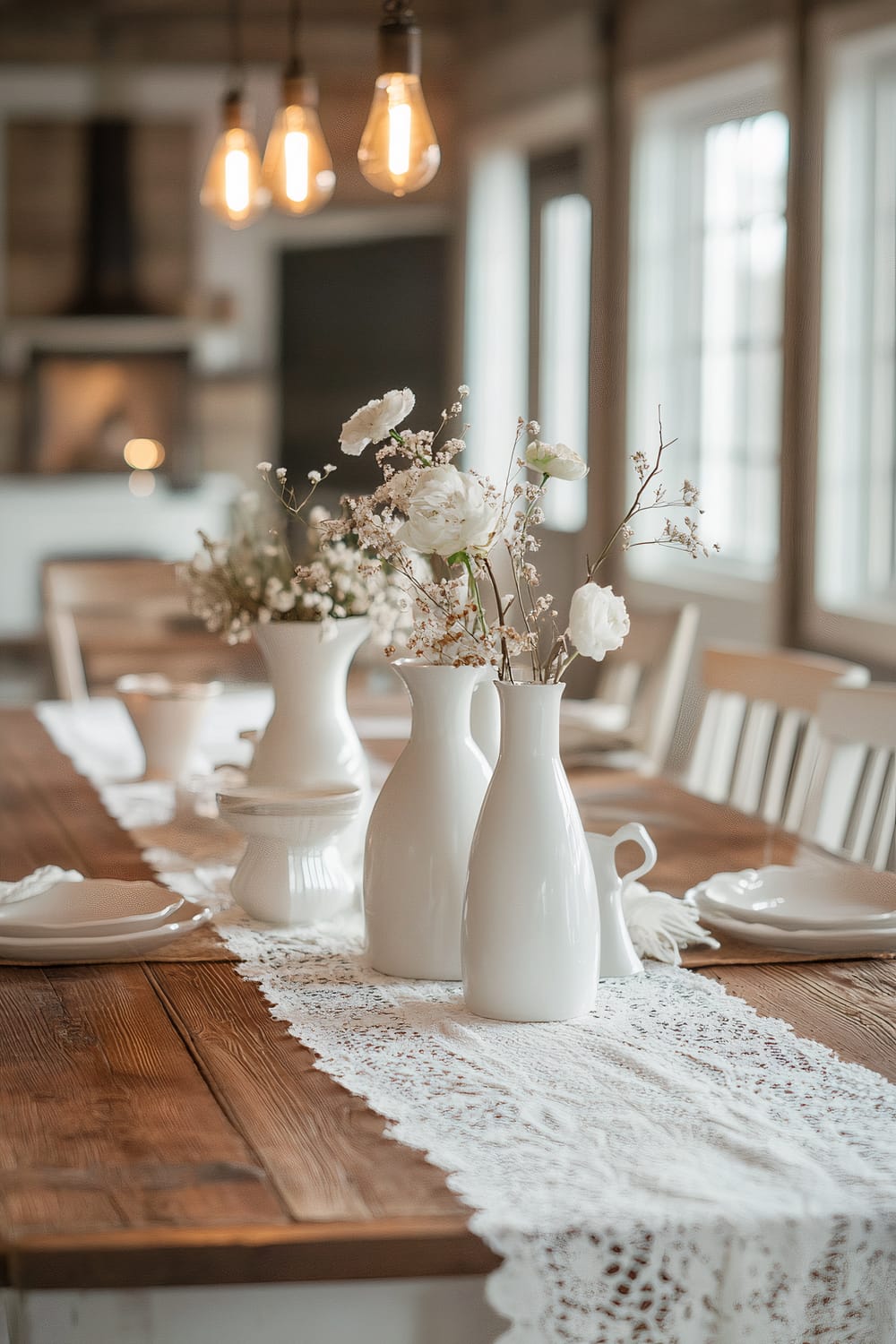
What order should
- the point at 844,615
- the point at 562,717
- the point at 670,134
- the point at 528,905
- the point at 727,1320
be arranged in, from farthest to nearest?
the point at 670,134, the point at 844,615, the point at 562,717, the point at 528,905, the point at 727,1320

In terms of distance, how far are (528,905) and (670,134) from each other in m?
4.06

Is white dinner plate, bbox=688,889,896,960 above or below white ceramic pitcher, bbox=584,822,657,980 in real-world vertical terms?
below

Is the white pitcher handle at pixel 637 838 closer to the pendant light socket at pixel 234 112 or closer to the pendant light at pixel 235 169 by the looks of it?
the pendant light at pixel 235 169

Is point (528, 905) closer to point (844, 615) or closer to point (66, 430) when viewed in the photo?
point (844, 615)

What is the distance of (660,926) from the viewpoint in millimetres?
1439

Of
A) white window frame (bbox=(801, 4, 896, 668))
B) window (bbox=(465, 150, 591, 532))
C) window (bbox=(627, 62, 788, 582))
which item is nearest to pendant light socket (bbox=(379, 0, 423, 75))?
white window frame (bbox=(801, 4, 896, 668))

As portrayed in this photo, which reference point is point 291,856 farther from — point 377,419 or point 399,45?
point 399,45

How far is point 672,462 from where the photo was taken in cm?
486

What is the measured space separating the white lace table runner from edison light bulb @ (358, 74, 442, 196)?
1.18 metres

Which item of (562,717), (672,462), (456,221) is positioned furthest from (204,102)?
(562,717)

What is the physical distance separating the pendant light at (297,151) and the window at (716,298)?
68.8 inches

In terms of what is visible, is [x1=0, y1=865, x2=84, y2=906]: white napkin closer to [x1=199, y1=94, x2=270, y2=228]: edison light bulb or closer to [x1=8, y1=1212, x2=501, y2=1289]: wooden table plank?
[x1=8, y1=1212, x2=501, y2=1289]: wooden table plank

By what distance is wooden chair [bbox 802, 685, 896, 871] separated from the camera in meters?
2.09

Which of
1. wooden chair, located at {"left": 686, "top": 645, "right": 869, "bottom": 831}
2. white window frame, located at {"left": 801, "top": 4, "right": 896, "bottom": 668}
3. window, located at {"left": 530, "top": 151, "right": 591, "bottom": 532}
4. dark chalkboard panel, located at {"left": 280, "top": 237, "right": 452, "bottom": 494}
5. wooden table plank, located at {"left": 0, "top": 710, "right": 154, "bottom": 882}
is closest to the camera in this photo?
wooden table plank, located at {"left": 0, "top": 710, "right": 154, "bottom": 882}
